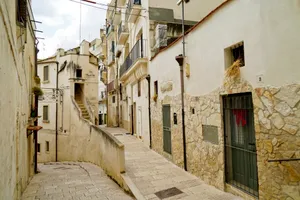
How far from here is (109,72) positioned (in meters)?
27.9

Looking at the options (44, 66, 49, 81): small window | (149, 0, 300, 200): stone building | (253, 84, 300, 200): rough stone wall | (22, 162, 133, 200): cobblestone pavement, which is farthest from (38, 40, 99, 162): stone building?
(253, 84, 300, 200): rough stone wall

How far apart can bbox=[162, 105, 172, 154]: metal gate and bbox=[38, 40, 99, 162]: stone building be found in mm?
12876

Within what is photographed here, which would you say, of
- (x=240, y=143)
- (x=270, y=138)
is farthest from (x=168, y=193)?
(x=270, y=138)

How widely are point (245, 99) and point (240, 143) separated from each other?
1087 millimetres

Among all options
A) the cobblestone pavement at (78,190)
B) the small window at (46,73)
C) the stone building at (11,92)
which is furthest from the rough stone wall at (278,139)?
the small window at (46,73)

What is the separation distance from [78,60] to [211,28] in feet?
61.8

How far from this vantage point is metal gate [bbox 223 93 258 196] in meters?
4.55

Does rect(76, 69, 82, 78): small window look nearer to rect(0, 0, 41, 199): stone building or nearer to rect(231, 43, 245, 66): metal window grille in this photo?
rect(0, 0, 41, 199): stone building

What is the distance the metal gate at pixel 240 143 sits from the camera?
4.55 meters

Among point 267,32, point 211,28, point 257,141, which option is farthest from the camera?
point 211,28

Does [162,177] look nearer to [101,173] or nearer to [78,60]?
[101,173]

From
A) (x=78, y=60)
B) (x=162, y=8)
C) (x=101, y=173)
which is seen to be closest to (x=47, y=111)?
(x=78, y=60)

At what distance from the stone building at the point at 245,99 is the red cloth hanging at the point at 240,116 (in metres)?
0.02

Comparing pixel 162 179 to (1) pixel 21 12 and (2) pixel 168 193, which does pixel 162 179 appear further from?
(1) pixel 21 12
